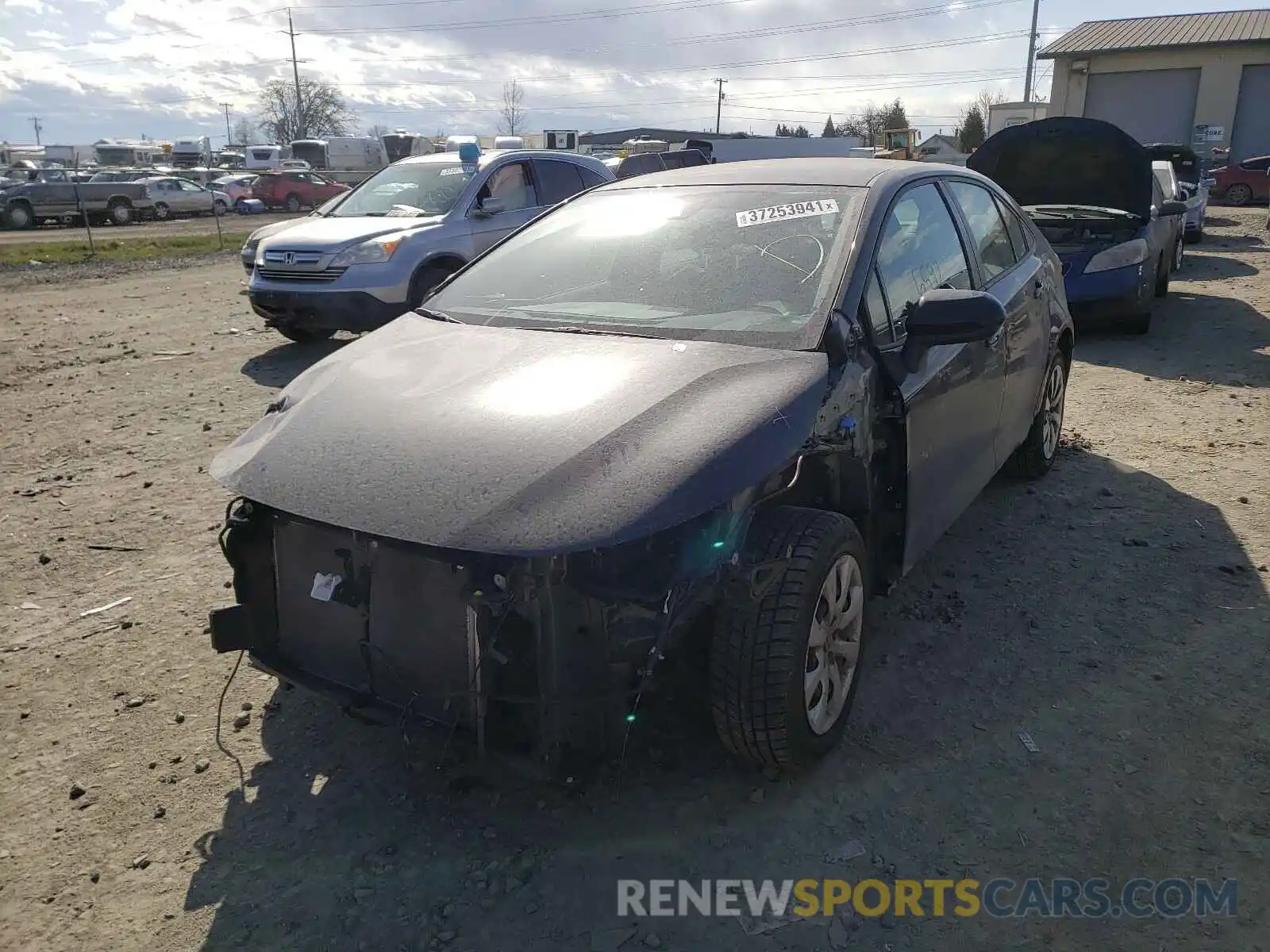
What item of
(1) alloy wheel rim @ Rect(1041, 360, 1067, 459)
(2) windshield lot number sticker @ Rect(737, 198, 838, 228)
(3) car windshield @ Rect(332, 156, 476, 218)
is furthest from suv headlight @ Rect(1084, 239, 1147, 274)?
(2) windshield lot number sticker @ Rect(737, 198, 838, 228)

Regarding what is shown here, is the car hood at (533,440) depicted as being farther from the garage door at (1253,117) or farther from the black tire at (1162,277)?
the garage door at (1253,117)

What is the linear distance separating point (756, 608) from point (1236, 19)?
42.3 metres

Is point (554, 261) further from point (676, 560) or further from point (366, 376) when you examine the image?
point (676, 560)

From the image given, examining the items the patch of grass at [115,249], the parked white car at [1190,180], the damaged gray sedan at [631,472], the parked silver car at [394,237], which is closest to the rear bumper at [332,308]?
the parked silver car at [394,237]

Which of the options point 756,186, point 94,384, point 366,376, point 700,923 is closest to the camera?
point 700,923

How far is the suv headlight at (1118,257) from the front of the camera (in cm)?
848

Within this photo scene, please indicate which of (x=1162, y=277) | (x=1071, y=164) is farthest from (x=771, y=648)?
(x=1162, y=277)

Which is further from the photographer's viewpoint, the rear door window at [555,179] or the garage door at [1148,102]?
the garage door at [1148,102]

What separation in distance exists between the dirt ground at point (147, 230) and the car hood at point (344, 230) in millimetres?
17140

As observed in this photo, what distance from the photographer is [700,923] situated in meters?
2.34

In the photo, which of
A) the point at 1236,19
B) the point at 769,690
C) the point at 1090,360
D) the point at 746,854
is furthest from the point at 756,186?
the point at 1236,19

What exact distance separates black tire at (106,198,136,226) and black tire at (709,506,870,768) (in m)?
33.8

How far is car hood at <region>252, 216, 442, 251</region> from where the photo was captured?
830 cm

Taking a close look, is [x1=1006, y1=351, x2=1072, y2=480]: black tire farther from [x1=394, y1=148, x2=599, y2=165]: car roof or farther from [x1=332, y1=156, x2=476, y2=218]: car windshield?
[x1=394, y1=148, x2=599, y2=165]: car roof
